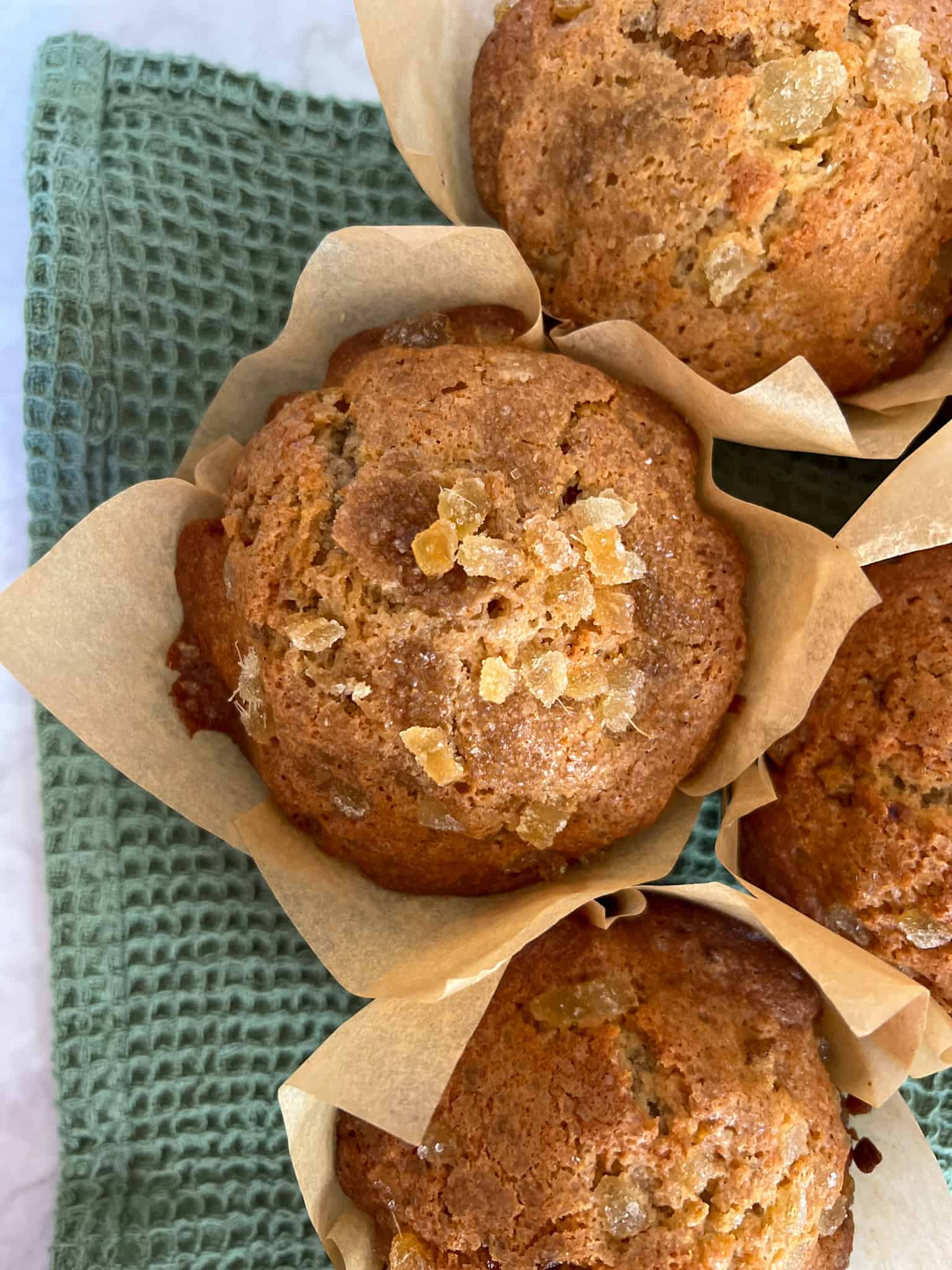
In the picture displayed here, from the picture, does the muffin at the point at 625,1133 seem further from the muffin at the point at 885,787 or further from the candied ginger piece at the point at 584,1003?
the muffin at the point at 885,787

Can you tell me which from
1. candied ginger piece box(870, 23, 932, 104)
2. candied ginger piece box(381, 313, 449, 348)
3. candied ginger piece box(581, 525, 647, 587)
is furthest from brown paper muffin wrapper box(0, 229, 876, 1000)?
candied ginger piece box(870, 23, 932, 104)

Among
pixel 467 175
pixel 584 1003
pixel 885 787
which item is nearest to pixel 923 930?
pixel 885 787

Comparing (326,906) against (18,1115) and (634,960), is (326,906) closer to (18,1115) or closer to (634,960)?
(634,960)

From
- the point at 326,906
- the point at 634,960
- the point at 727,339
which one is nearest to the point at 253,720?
the point at 326,906

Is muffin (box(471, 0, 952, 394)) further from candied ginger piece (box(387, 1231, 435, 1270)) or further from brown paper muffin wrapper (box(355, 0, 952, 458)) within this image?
candied ginger piece (box(387, 1231, 435, 1270))

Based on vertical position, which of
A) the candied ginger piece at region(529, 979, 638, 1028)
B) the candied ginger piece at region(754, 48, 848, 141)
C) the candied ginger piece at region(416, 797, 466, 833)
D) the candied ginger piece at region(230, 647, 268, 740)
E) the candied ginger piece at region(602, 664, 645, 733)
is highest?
the candied ginger piece at region(754, 48, 848, 141)
